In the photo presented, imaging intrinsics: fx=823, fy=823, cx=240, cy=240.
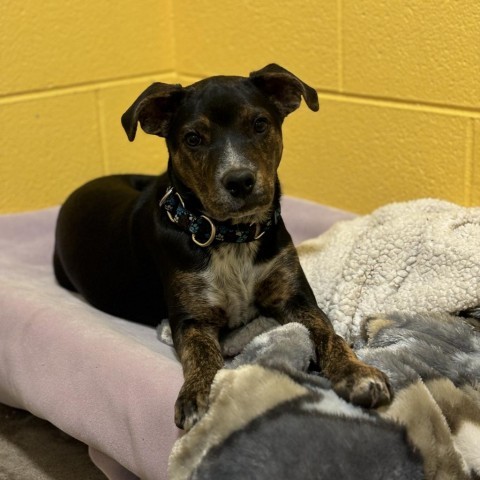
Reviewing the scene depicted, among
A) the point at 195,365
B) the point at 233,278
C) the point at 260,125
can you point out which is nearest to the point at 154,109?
the point at 260,125

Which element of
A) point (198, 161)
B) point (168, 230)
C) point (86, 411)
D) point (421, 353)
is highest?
point (198, 161)

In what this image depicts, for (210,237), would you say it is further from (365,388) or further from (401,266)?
(365,388)

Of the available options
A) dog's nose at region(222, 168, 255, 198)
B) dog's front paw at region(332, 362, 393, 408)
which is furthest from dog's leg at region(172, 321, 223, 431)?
dog's nose at region(222, 168, 255, 198)

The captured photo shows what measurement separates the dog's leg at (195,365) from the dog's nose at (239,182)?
1.50ft

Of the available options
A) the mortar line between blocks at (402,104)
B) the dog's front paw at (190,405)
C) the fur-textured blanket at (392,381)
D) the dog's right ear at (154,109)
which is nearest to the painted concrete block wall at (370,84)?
the mortar line between blocks at (402,104)

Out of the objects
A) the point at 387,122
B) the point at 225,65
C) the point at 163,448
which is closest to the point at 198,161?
the point at 163,448

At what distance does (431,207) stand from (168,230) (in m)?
1.03

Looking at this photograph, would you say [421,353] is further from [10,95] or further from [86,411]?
[10,95]

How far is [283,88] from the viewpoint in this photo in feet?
8.85

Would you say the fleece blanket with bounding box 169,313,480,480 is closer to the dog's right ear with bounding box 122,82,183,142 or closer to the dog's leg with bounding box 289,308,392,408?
the dog's leg with bounding box 289,308,392,408

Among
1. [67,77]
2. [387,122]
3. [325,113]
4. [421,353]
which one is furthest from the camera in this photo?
[67,77]

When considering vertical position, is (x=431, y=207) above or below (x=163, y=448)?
above

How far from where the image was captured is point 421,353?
7.47ft

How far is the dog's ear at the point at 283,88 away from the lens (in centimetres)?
259
